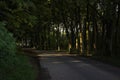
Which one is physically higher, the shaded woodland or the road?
the shaded woodland

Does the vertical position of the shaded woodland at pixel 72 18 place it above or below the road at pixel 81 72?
above

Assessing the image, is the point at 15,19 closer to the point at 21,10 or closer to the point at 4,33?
the point at 21,10

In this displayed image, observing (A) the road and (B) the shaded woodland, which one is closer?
(B) the shaded woodland

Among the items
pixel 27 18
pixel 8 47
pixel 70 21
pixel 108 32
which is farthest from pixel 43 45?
pixel 8 47

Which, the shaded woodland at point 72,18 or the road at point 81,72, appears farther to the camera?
the road at point 81,72

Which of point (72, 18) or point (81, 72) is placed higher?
point (72, 18)

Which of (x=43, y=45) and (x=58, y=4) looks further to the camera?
(x=43, y=45)

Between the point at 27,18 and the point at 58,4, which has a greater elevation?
the point at 58,4

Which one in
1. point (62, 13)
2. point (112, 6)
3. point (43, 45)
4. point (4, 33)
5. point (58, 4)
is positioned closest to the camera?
point (4, 33)

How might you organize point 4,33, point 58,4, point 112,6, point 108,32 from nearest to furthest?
point 4,33
point 112,6
point 108,32
point 58,4

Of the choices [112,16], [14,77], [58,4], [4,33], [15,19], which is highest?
[58,4]

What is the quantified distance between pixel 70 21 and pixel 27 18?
1750 inches

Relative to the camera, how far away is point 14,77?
13148 mm

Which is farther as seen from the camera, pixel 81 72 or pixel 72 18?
pixel 72 18
